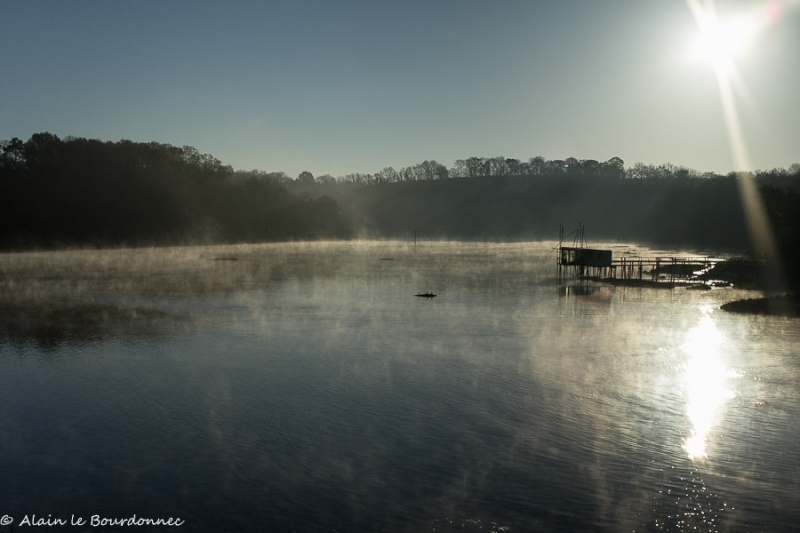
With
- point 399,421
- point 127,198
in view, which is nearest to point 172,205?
point 127,198

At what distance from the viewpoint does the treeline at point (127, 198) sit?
336 feet

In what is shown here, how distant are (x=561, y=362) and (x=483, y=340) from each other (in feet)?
18.3

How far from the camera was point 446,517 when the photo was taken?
12.5 metres

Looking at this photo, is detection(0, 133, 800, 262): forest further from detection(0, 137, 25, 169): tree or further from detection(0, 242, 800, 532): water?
detection(0, 242, 800, 532): water

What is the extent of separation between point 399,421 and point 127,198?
111 meters

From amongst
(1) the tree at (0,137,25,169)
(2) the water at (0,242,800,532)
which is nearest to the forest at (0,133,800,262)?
(1) the tree at (0,137,25,169)

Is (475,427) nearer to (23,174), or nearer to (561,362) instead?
(561,362)

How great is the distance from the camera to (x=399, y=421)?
60.3 feet

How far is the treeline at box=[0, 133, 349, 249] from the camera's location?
102375 millimetres

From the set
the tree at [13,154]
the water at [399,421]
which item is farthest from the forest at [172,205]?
the water at [399,421]

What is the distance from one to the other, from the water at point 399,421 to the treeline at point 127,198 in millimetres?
A: 73912

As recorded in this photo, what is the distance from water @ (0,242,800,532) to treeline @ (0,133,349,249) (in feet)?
242

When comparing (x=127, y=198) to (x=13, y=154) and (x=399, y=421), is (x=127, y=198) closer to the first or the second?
(x=13, y=154)

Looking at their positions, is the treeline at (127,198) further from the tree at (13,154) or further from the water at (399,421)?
the water at (399,421)
